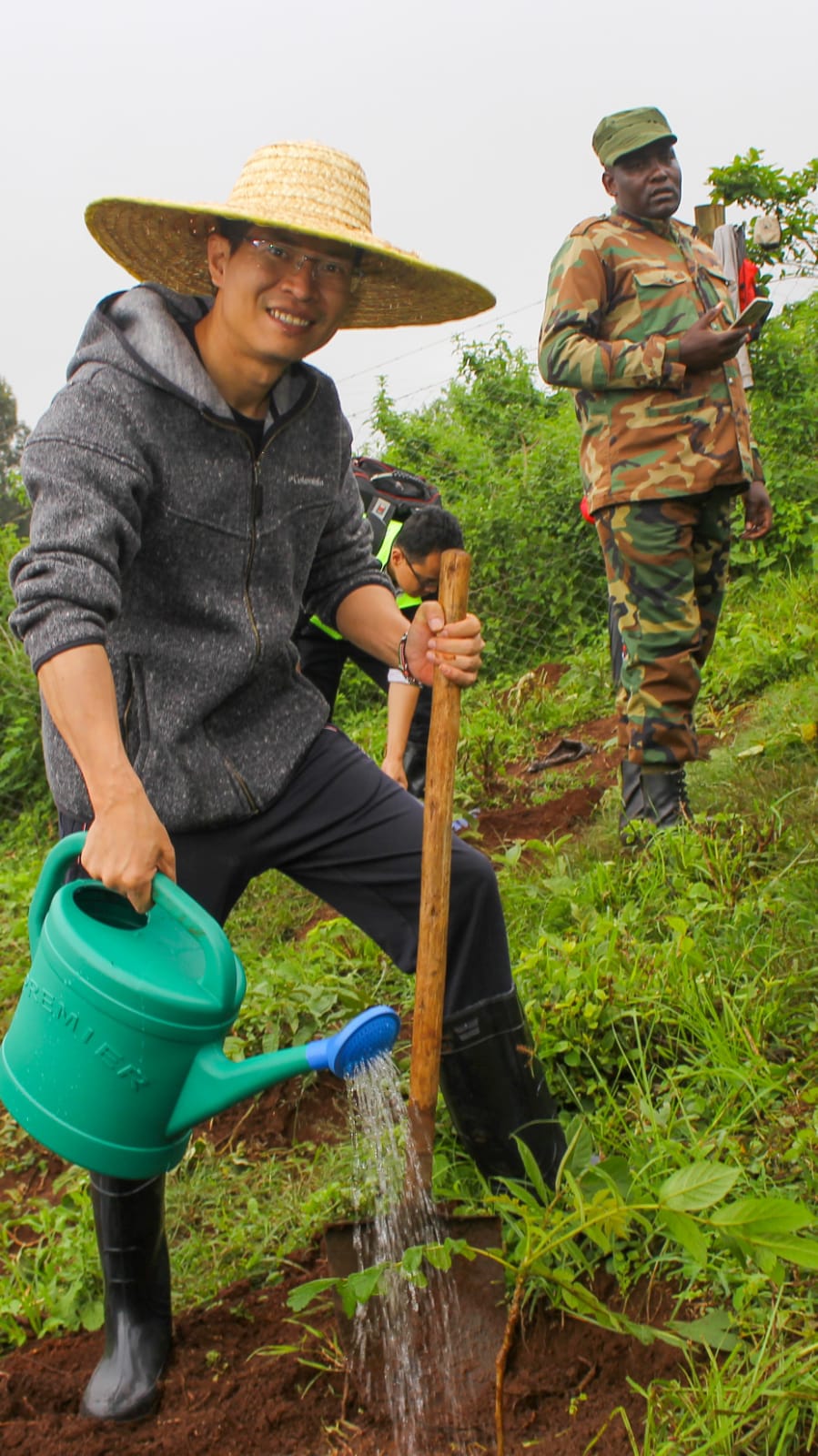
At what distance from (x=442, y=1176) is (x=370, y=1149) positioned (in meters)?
0.15

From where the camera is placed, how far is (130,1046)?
5.21 ft

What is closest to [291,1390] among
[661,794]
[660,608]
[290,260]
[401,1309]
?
[401,1309]

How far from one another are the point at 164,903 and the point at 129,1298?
0.75 m

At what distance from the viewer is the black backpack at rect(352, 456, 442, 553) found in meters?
4.44

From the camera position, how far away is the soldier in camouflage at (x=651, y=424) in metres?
3.38

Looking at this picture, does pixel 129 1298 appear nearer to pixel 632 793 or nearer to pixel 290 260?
pixel 290 260

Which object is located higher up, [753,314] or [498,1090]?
[753,314]

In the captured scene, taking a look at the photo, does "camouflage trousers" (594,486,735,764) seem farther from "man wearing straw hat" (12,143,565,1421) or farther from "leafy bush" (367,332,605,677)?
"leafy bush" (367,332,605,677)

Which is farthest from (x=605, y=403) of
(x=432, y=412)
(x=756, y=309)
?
(x=432, y=412)

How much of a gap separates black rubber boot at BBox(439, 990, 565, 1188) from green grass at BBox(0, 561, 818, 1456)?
2.9 inches

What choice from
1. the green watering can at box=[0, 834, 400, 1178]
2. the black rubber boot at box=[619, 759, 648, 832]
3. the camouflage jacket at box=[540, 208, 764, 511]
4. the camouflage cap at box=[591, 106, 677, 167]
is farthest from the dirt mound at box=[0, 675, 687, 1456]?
the camouflage cap at box=[591, 106, 677, 167]

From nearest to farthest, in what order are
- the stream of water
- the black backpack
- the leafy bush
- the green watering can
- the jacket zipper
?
the green watering can < the stream of water < the jacket zipper < the black backpack < the leafy bush

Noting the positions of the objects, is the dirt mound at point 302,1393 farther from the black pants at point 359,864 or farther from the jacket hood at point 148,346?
the jacket hood at point 148,346

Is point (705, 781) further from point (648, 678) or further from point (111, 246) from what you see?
point (111, 246)
